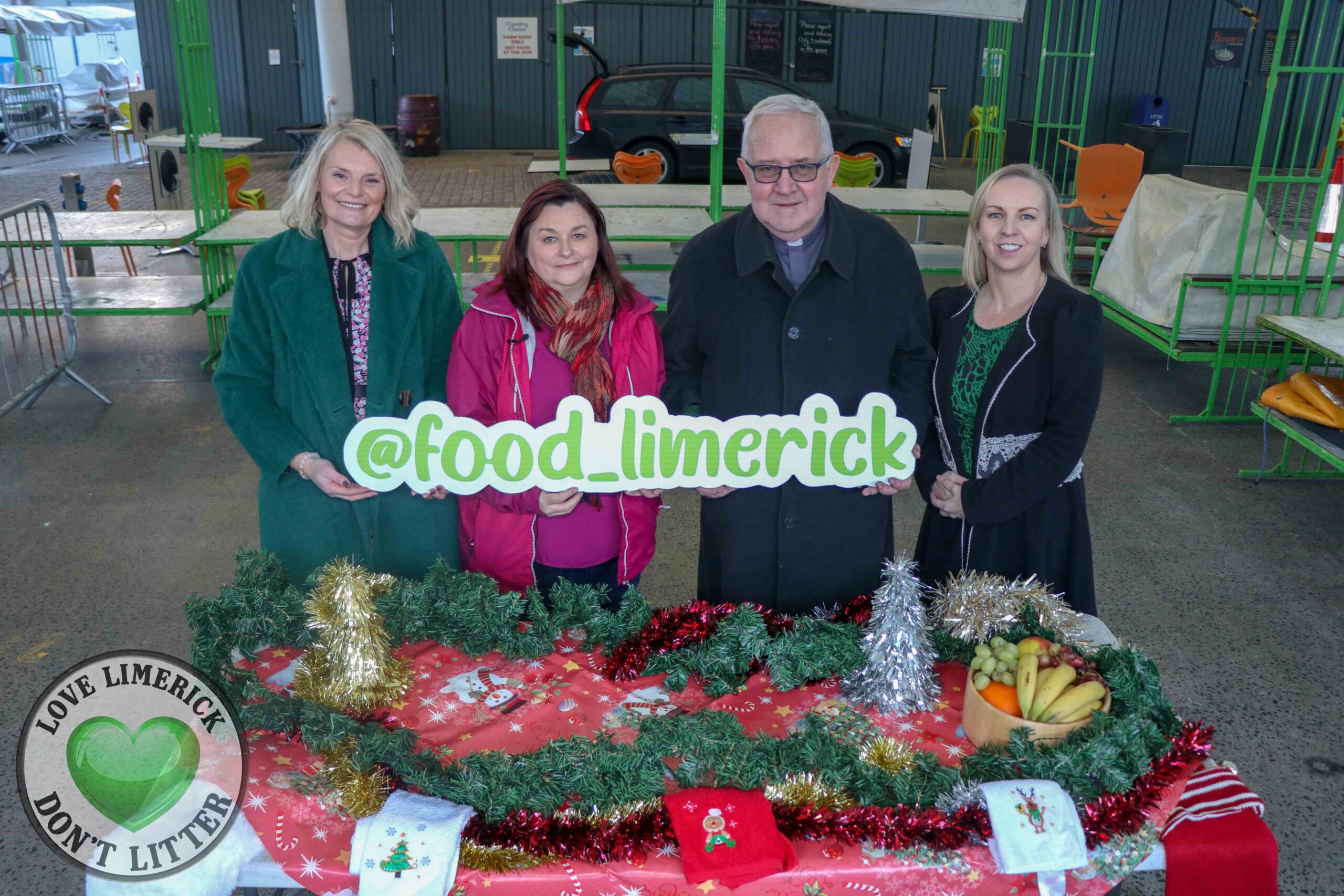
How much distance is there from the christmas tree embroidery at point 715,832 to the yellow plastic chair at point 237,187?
839 cm

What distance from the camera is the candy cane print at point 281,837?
5.59 ft

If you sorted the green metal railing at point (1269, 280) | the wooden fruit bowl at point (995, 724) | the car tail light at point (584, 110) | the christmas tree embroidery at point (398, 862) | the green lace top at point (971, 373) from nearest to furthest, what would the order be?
the christmas tree embroidery at point (398, 862), the wooden fruit bowl at point (995, 724), the green lace top at point (971, 373), the green metal railing at point (1269, 280), the car tail light at point (584, 110)

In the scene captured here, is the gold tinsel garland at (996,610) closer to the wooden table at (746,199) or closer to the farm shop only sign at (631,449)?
the farm shop only sign at (631,449)

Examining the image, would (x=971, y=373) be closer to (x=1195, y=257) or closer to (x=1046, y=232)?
(x=1046, y=232)

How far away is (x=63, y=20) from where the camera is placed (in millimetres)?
20500

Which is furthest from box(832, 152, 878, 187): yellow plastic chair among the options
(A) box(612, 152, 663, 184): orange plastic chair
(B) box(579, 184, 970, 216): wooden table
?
(A) box(612, 152, 663, 184): orange plastic chair

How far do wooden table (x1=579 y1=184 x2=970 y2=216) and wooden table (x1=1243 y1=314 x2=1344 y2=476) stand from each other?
7.48ft

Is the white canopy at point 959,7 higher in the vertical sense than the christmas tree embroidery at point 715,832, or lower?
higher

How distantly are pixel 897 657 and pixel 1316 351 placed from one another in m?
3.68

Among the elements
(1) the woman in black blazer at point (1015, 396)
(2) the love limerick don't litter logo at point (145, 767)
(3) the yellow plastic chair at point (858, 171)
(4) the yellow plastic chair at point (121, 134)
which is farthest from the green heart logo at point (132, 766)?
(4) the yellow plastic chair at point (121, 134)

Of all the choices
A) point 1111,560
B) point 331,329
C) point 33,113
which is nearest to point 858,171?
point 1111,560

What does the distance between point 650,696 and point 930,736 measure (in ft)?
1.84

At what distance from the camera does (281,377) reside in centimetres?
244

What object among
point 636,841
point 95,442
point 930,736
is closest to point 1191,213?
point 930,736
